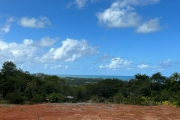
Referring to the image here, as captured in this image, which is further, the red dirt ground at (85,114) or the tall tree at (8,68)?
the tall tree at (8,68)

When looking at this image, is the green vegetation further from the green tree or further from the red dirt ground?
the red dirt ground

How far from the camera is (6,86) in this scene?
108ft

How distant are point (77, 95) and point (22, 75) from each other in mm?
12128

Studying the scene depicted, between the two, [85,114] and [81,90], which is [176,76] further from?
[85,114]

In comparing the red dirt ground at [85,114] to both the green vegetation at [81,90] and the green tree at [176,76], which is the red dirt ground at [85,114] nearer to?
the green vegetation at [81,90]

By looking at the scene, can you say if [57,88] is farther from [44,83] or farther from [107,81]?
[107,81]

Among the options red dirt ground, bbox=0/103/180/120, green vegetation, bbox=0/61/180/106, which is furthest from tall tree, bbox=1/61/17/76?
red dirt ground, bbox=0/103/180/120

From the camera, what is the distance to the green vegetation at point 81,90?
2617 cm

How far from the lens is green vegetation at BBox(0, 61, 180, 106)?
26.2m

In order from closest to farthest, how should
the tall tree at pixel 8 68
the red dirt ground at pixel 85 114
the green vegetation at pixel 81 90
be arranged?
the red dirt ground at pixel 85 114
the green vegetation at pixel 81 90
the tall tree at pixel 8 68

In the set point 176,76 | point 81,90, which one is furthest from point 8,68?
point 176,76

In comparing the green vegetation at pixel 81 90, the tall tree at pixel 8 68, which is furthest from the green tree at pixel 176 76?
the tall tree at pixel 8 68

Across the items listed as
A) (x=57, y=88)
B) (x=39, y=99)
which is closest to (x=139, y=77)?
(x=57, y=88)

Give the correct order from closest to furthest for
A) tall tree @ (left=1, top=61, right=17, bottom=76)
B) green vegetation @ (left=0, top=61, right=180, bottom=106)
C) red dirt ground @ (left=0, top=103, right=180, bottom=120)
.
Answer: red dirt ground @ (left=0, top=103, right=180, bottom=120) → green vegetation @ (left=0, top=61, right=180, bottom=106) → tall tree @ (left=1, top=61, right=17, bottom=76)
